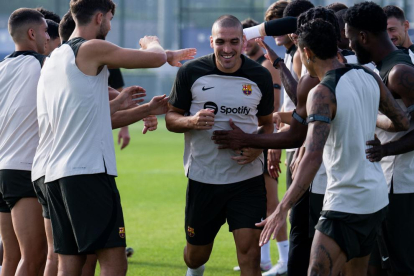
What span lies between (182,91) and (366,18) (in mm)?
1866

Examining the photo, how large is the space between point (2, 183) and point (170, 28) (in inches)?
1298

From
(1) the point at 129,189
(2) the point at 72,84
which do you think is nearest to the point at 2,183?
(2) the point at 72,84

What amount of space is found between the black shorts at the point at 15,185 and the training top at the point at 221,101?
152cm

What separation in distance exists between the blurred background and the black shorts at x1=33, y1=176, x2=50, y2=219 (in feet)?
96.7

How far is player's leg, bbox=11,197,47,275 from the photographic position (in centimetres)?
593

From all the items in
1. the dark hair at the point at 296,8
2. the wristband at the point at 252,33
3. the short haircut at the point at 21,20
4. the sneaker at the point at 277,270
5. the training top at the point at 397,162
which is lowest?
the sneaker at the point at 277,270

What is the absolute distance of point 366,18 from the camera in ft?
17.6

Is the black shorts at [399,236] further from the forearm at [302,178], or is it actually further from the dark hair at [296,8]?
the dark hair at [296,8]

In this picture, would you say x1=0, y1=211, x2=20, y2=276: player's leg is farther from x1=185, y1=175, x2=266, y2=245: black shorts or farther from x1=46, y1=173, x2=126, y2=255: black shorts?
x1=185, y1=175, x2=266, y2=245: black shorts

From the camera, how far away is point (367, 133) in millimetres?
4797

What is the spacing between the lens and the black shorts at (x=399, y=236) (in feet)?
17.9

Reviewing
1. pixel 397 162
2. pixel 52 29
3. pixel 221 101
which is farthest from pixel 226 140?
pixel 52 29

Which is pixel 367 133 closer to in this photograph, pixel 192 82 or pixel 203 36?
pixel 192 82

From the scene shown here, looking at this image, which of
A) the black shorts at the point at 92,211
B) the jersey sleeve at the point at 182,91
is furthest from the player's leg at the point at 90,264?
the jersey sleeve at the point at 182,91
